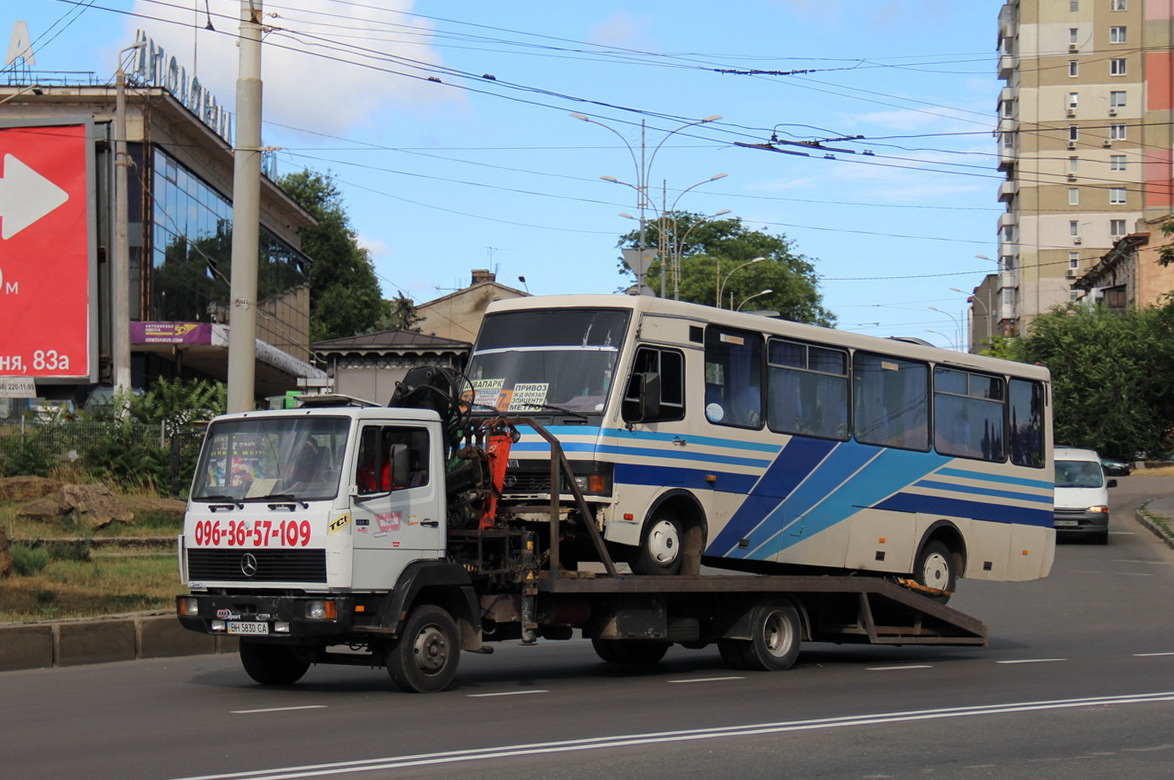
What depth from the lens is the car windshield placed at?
31.7 meters

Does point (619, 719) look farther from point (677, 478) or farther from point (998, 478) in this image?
point (998, 478)

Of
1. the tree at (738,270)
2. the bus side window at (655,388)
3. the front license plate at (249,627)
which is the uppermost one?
the tree at (738,270)

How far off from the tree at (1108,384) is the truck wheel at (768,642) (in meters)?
60.1

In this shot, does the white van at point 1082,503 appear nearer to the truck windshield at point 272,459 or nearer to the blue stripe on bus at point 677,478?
the blue stripe on bus at point 677,478

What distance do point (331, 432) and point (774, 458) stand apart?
487 centimetres

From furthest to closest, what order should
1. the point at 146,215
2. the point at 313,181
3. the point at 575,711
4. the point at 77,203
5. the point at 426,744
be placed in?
the point at 313,181 → the point at 146,215 → the point at 77,203 → the point at 575,711 → the point at 426,744

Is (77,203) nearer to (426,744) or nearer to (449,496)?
(449,496)

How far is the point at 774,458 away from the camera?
48.0 ft

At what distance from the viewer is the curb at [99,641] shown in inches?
545

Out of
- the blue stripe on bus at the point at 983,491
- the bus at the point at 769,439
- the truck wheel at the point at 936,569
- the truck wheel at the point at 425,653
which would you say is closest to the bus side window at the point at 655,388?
the bus at the point at 769,439

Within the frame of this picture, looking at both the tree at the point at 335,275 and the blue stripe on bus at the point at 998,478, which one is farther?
the tree at the point at 335,275

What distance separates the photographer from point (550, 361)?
13.3m

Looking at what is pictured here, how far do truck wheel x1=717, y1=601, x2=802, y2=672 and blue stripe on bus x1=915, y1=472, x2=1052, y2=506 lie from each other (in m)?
2.64

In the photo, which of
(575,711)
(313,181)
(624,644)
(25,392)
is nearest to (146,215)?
(25,392)
